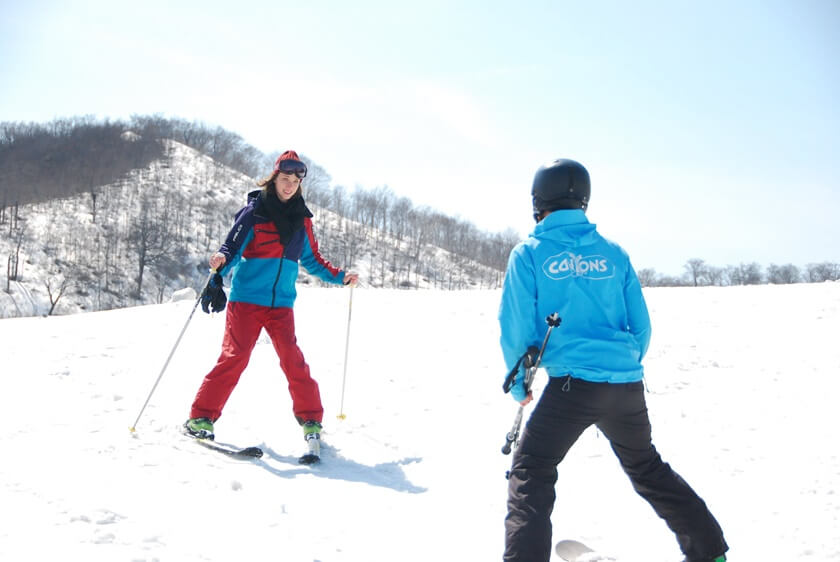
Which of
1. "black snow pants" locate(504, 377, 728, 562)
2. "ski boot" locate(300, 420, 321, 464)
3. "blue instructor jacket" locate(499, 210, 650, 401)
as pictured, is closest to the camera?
"black snow pants" locate(504, 377, 728, 562)

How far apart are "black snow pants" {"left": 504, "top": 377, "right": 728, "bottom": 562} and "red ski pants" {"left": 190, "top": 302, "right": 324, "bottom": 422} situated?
2554 mm

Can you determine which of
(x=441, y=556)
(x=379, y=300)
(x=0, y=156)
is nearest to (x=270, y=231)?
(x=441, y=556)

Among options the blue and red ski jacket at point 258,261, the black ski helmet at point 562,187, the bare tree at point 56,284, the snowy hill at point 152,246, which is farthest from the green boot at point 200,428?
the bare tree at point 56,284

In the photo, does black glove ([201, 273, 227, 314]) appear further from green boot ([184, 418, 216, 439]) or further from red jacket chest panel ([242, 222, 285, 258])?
green boot ([184, 418, 216, 439])

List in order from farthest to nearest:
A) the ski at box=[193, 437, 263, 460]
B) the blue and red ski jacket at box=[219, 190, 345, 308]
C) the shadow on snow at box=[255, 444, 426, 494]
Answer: the blue and red ski jacket at box=[219, 190, 345, 308], the ski at box=[193, 437, 263, 460], the shadow on snow at box=[255, 444, 426, 494]

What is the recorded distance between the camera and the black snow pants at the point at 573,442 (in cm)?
249

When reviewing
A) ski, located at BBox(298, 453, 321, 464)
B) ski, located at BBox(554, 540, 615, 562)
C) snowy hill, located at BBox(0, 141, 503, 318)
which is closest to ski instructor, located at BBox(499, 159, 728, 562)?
ski, located at BBox(554, 540, 615, 562)

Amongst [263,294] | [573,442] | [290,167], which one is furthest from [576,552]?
[290,167]

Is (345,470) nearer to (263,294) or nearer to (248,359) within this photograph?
(248,359)

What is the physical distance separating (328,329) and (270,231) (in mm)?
4370

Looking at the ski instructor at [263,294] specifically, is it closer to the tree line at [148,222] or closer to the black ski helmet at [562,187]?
the black ski helmet at [562,187]

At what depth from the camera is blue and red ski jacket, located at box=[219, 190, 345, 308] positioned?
4.72 metres

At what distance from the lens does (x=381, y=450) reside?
4.96 meters

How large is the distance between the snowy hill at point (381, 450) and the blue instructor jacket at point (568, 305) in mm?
1324
